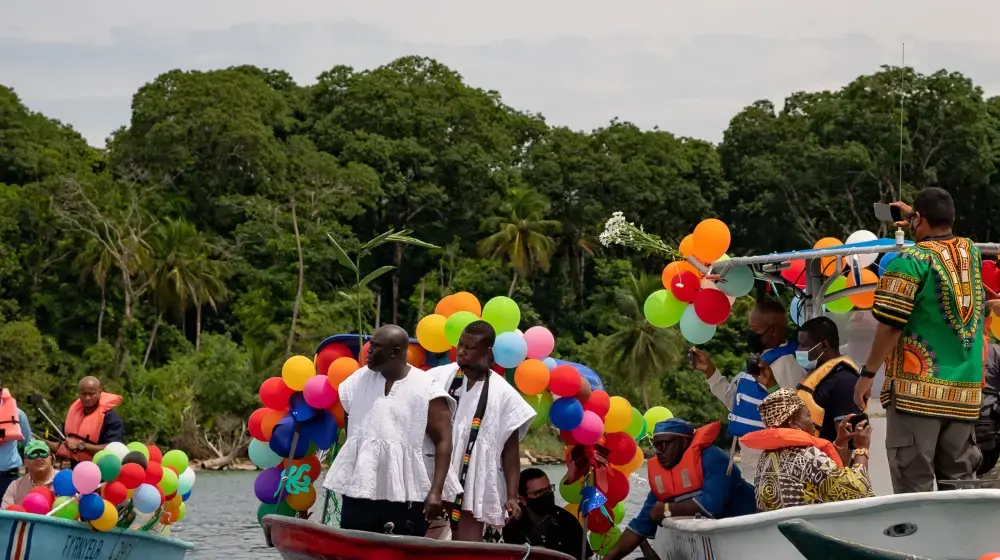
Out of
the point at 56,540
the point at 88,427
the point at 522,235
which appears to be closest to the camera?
the point at 56,540

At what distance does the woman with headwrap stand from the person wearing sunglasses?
6115 mm

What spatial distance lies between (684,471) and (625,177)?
51396 mm

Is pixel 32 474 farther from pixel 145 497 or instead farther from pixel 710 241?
pixel 710 241

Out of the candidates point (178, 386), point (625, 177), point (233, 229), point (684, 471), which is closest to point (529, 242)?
point (625, 177)

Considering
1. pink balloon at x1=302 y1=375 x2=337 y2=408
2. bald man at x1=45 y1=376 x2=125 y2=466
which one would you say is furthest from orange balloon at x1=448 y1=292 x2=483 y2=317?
bald man at x1=45 y1=376 x2=125 y2=466

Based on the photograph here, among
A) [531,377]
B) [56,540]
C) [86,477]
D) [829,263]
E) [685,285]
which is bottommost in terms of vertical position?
[56,540]

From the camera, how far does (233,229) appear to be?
2279 inches

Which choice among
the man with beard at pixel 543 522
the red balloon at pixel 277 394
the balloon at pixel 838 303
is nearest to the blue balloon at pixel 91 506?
the red balloon at pixel 277 394

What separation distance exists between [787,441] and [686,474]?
169 centimetres

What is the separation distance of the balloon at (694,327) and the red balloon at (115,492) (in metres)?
4.22

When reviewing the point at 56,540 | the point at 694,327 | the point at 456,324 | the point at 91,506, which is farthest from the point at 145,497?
the point at 694,327

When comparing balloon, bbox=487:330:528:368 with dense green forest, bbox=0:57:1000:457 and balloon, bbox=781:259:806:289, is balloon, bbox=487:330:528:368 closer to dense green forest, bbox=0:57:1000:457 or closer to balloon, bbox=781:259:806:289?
balloon, bbox=781:259:806:289

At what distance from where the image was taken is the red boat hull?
8188 mm

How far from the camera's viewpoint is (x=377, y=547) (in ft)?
26.9
